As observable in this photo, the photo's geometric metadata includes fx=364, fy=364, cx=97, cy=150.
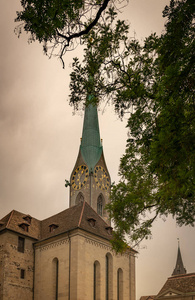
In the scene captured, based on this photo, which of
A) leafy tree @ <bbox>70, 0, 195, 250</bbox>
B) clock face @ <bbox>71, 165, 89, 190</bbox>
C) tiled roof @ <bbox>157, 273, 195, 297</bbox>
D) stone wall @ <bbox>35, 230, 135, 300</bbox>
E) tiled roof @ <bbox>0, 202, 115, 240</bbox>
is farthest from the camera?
clock face @ <bbox>71, 165, 89, 190</bbox>

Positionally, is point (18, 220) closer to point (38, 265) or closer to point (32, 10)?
point (38, 265)

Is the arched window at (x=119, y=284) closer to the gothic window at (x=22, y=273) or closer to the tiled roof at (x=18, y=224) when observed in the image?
the tiled roof at (x=18, y=224)

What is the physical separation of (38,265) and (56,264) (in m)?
2.03

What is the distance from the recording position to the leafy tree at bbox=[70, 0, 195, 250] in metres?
6.97

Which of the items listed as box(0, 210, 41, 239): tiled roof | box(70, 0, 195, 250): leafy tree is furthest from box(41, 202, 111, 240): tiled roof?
box(70, 0, 195, 250): leafy tree

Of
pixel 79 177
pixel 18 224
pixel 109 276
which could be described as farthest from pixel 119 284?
pixel 79 177

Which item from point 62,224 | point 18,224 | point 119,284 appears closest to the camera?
point 119,284

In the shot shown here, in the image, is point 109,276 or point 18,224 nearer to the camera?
point 109,276

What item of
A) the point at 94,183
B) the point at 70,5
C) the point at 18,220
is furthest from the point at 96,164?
the point at 70,5

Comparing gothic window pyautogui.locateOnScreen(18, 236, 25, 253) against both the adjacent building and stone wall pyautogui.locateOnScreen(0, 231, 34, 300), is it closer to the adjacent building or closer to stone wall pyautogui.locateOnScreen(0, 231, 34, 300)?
stone wall pyautogui.locateOnScreen(0, 231, 34, 300)

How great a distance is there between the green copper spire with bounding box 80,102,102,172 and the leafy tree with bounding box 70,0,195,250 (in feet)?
140

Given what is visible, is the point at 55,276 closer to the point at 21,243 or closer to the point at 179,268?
the point at 21,243

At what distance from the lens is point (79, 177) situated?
57594 millimetres

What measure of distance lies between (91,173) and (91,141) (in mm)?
6753
